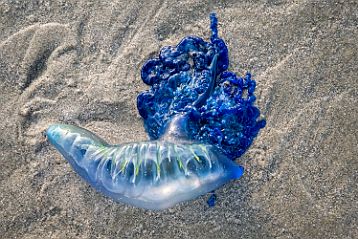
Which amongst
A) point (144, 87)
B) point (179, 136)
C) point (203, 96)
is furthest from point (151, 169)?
point (144, 87)

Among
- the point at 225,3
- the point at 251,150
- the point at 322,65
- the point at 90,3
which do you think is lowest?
the point at 251,150

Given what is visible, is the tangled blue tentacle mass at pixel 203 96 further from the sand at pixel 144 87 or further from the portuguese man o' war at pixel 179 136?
the sand at pixel 144 87

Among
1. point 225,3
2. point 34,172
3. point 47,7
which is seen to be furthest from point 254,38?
point 34,172

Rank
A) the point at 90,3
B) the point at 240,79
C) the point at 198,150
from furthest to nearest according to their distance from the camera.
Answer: the point at 90,3
the point at 240,79
the point at 198,150

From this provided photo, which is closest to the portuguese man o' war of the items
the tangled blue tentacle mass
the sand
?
the tangled blue tentacle mass

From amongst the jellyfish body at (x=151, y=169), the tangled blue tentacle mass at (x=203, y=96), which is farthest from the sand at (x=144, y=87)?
the jellyfish body at (x=151, y=169)

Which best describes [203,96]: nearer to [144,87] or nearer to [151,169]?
[144,87]

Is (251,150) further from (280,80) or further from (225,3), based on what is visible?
(225,3)
